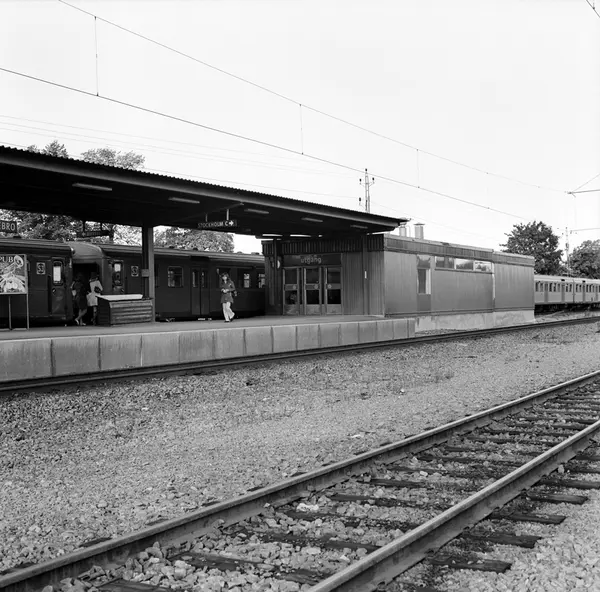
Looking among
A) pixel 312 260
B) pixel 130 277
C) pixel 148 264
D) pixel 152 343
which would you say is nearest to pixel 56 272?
pixel 130 277

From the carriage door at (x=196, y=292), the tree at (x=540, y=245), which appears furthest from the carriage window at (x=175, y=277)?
the tree at (x=540, y=245)

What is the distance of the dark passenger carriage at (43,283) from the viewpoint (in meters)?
20.7

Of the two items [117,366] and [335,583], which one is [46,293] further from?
[335,583]

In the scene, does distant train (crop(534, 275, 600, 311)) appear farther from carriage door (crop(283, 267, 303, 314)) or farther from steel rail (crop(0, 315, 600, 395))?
steel rail (crop(0, 315, 600, 395))

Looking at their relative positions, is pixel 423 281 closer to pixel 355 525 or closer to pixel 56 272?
pixel 56 272

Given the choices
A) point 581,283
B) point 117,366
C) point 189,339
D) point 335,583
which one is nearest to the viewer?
point 335,583

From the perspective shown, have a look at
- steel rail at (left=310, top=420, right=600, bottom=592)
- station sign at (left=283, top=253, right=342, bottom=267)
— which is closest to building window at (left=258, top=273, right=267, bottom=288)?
station sign at (left=283, top=253, right=342, bottom=267)

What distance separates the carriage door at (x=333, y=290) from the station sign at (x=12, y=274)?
12.4 m

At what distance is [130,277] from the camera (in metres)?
24.2

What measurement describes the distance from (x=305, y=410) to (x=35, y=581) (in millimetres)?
6762

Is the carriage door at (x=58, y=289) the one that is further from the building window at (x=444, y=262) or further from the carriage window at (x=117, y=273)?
the building window at (x=444, y=262)

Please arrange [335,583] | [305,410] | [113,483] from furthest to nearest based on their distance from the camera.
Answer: [305,410]
[113,483]
[335,583]

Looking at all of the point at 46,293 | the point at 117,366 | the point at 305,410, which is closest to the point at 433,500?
the point at 305,410

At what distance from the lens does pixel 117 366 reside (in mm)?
14672
